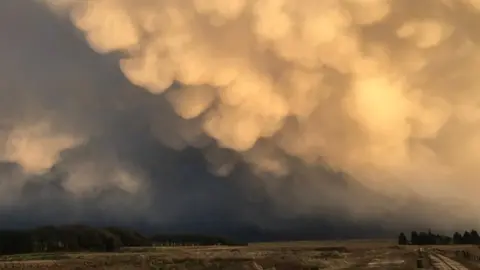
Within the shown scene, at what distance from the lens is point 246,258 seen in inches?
2296

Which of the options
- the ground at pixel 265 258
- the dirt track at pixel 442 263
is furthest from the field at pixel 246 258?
the dirt track at pixel 442 263

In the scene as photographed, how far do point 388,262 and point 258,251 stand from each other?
14.9 metres

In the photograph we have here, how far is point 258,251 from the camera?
212ft

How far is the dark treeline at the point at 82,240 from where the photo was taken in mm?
68375

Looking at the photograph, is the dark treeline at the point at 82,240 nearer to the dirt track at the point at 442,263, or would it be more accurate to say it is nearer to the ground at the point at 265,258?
the ground at the point at 265,258

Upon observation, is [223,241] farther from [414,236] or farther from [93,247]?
[414,236]

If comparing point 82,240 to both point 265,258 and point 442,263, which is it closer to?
point 265,258

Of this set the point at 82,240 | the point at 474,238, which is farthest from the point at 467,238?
the point at 82,240

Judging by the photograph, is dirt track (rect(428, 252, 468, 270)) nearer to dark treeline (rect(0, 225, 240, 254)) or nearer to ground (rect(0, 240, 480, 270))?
ground (rect(0, 240, 480, 270))

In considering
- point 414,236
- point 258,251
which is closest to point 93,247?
point 258,251

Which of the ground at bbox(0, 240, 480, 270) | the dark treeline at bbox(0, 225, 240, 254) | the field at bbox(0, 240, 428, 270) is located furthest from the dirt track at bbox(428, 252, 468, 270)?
the dark treeline at bbox(0, 225, 240, 254)

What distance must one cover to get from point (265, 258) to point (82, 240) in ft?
81.4

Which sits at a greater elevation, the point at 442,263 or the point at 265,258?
the point at 265,258

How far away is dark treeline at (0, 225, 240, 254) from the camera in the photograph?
224ft
